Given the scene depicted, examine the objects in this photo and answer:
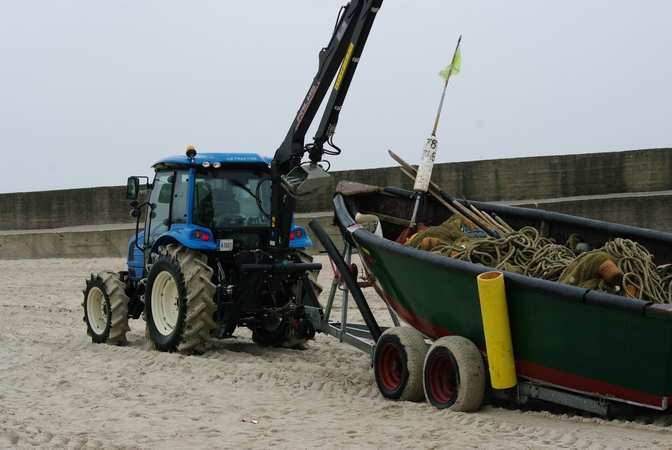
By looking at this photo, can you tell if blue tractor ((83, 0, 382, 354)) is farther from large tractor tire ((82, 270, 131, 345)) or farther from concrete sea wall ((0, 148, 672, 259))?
concrete sea wall ((0, 148, 672, 259))

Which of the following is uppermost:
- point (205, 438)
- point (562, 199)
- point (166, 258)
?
point (562, 199)

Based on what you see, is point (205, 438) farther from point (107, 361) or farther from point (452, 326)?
point (107, 361)

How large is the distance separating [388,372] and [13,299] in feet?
30.6

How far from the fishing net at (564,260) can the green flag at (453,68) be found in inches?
57.0

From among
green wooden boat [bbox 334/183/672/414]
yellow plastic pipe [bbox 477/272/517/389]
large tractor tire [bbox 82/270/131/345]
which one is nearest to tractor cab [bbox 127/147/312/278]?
large tractor tire [bbox 82/270/131/345]

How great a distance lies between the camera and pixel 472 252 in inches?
229

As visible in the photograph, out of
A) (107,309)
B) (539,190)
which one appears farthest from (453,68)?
(539,190)

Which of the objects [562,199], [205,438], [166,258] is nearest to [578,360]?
[205,438]

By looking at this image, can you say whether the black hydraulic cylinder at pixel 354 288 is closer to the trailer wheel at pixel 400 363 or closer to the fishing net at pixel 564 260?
the trailer wheel at pixel 400 363

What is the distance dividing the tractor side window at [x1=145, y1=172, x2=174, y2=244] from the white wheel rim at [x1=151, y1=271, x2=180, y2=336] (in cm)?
55

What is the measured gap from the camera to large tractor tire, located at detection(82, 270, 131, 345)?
8.60 m

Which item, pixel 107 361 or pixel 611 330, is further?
pixel 107 361

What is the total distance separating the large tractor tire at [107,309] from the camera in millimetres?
8602

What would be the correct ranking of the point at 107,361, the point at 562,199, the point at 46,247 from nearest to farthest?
the point at 107,361
the point at 562,199
the point at 46,247
